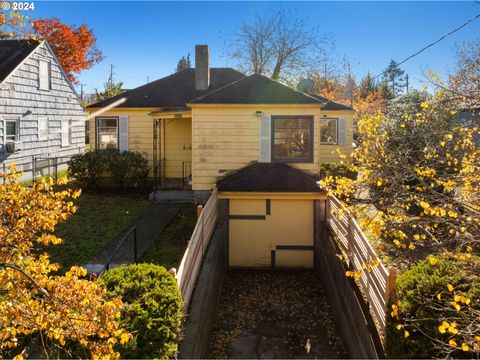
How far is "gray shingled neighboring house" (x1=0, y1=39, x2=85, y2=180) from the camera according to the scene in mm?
16547

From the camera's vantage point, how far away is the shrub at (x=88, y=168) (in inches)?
586

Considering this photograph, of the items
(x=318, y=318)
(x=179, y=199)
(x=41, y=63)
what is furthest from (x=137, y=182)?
(x=318, y=318)

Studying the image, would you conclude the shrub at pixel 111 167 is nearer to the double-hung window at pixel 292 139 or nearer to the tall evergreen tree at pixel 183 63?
the double-hung window at pixel 292 139

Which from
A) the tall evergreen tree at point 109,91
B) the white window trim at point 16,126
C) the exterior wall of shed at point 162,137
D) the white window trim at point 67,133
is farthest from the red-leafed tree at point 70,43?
the exterior wall of shed at point 162,137

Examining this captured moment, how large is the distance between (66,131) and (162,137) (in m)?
7.94

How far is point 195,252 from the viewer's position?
717cm

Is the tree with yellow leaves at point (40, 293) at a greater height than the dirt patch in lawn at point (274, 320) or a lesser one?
greater

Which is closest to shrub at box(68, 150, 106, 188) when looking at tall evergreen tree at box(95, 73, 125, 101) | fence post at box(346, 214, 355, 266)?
fence post at box(346, 214, 355, 266)

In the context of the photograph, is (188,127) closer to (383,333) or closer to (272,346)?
(272,346)

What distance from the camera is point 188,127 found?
1647 cm

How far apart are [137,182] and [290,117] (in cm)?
677

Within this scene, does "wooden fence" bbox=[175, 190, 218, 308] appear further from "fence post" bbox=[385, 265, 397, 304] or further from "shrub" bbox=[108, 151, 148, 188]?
"shrub" bbox=[108, 151, 148, 188]

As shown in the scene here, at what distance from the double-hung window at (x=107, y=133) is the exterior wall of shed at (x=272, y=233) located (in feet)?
24.8

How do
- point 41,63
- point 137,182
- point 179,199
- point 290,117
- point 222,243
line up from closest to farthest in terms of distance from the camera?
point 222,243, point 290,117, point 179,199, point 137,182, point 41,63
